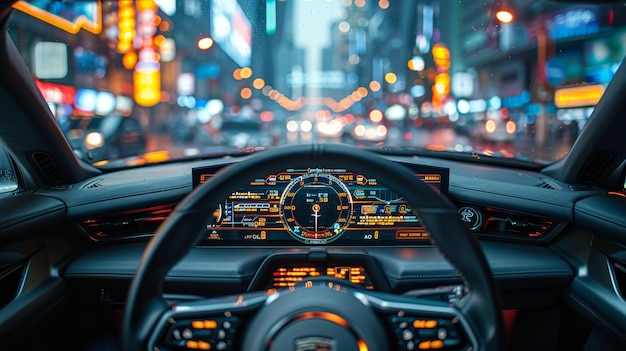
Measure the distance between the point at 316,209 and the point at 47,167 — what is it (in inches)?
71.4

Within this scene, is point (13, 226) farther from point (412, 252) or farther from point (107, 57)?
point (107, 57)

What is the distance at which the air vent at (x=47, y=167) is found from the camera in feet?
12.5

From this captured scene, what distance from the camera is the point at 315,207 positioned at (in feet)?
11.8

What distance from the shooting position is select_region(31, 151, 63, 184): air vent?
12.5 feet

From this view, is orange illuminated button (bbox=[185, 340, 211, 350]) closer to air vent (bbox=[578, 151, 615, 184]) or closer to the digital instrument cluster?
the digital instrument cluster

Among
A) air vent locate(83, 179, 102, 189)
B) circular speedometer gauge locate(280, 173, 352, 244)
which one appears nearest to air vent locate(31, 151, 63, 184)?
air vent locate(83, 179, 102, 189)

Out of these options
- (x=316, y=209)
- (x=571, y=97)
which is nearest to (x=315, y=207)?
(x=316, y=209)

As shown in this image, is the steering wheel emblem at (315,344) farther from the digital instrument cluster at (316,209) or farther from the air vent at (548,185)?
the air vent at (548,185)

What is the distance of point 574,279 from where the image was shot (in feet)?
11.4

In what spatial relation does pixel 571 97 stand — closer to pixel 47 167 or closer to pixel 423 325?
pixel 47 167

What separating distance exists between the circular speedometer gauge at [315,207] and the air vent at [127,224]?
830 mm

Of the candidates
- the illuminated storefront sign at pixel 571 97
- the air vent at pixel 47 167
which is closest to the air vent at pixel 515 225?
the air vent at pixel 47 167

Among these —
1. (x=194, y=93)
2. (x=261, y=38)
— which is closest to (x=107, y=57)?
(x=194, y=93)

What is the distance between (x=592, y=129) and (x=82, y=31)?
92.4 ft
